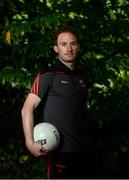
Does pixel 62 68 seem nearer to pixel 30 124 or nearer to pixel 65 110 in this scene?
pixel 65 110

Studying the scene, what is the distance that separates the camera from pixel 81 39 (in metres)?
6.86

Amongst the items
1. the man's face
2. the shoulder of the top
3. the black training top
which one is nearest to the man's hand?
the black training top

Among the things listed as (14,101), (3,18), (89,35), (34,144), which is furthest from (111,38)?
(34,144)

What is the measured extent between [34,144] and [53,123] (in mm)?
289

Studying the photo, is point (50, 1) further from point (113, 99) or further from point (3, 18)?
point (113, 99)

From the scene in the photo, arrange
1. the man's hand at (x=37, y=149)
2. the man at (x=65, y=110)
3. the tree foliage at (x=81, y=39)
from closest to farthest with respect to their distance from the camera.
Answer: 1. the man's hand at (x=37, y=149)
2. the man at (x=65, y=110)
3. the tree foliage at (x=81, y=39)

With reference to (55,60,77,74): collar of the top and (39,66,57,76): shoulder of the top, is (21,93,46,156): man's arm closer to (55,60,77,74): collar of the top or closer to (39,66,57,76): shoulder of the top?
(39,66,57,76): shoulder of the top

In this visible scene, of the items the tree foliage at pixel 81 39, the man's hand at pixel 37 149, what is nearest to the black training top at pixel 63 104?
the man's hand at pixel 37 149

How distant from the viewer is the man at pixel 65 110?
446 cm

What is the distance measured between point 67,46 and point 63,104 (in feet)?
1.81

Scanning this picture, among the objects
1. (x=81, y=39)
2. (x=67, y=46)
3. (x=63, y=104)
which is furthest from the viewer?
(x=81, y=39)

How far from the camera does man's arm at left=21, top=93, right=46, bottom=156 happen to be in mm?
4320

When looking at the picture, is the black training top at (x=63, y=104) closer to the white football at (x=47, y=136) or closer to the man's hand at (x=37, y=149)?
the white football at (x=47, y=136)

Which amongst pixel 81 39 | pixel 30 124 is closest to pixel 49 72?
pixel 30 124
